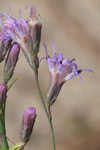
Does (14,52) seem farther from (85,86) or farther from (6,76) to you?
(85,86)

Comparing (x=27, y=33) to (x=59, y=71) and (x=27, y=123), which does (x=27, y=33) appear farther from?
(x=27, y=123)

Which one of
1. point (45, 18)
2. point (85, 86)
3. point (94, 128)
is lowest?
point (94, 128)

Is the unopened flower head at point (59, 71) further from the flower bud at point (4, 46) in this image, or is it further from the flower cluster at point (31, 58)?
the flower bud at point (4, 46)

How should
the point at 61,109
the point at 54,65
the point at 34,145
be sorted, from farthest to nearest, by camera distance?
the point at 61,109
the point at 34,145
the point at 54,65

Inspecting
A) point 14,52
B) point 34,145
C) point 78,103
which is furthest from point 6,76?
point 78,103

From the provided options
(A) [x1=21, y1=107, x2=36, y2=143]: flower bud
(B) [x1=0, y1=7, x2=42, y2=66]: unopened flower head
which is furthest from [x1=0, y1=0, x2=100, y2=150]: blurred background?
(B) [x1=0, y1=7, x2=42, y2=66]: unopened flower head

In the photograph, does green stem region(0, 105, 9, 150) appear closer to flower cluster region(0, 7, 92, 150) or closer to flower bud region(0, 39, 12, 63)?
flower cluster region(0, 7, 92, 150)

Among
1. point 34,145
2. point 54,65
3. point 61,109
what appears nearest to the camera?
point 54,65

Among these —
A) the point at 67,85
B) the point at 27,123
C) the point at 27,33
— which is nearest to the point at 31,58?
the point at 27,33
